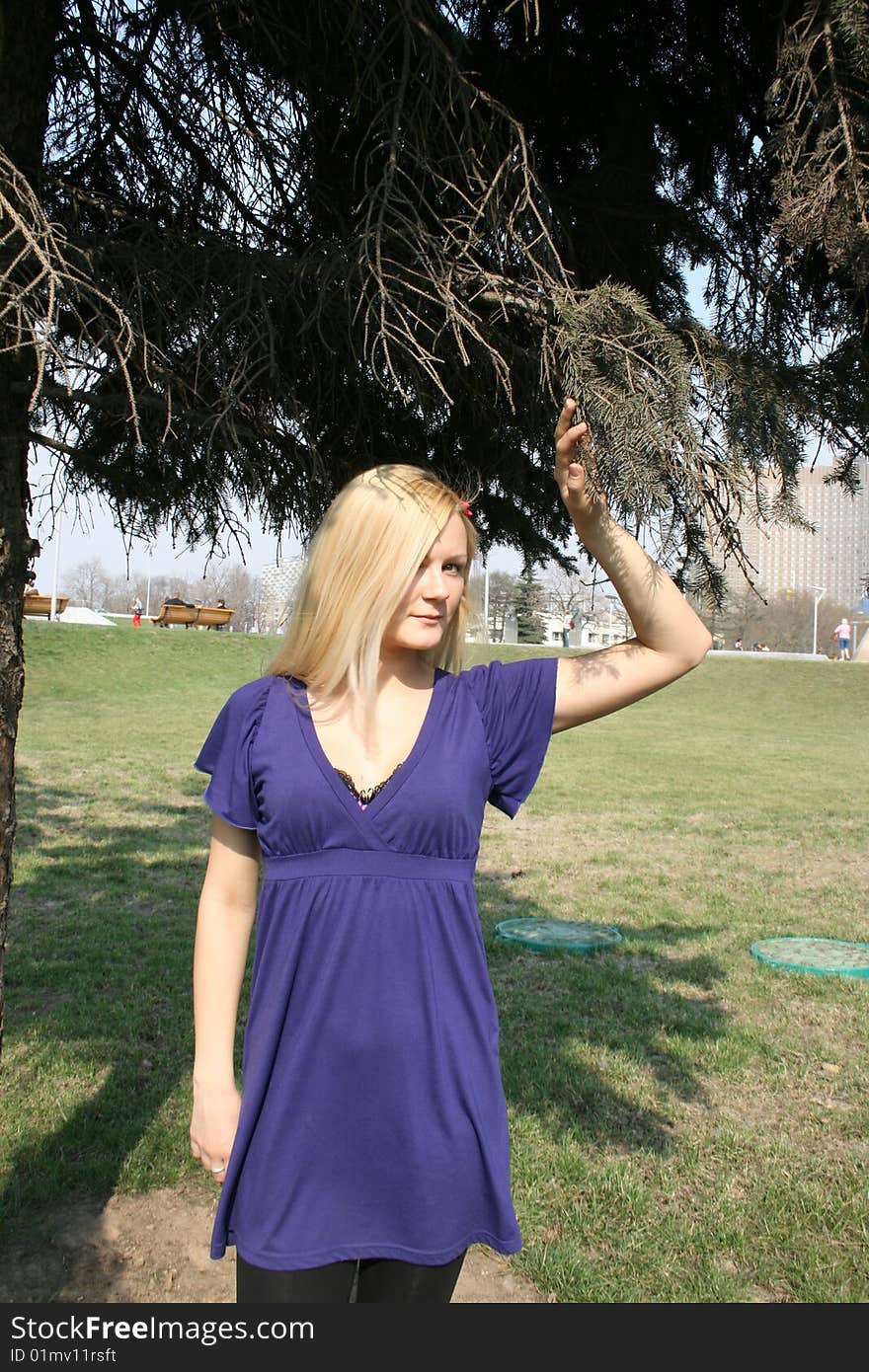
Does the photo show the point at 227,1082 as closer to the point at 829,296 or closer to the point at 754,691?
the point at 829,296

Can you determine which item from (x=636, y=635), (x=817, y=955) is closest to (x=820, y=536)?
(x=636, y=635)

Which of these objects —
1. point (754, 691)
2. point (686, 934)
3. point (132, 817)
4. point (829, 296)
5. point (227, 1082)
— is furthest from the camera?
point (754, 691)

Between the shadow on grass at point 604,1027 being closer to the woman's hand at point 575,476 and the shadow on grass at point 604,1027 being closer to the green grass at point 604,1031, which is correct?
the green grass at point 604,1031

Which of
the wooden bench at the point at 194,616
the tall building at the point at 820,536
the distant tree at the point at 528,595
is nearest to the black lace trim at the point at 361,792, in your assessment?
the tall building at the point at 820,536

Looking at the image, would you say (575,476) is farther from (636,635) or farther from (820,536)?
(820,536)

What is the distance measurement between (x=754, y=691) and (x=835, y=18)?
91.5 ft

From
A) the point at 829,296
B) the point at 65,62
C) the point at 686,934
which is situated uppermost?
the point at 65,62

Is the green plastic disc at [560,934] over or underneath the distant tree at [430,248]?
underneath

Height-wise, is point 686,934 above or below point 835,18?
below

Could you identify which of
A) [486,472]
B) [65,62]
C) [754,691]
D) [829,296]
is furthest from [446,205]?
[754,691]

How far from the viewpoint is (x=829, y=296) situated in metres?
2.69

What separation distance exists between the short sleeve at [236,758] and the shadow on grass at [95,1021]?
6.56 feet

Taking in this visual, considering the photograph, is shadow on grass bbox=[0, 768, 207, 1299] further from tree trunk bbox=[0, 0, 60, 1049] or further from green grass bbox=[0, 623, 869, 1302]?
tree trunk bbox=[0, 0, 60, 1049]

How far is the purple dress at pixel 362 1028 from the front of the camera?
1.64 m
